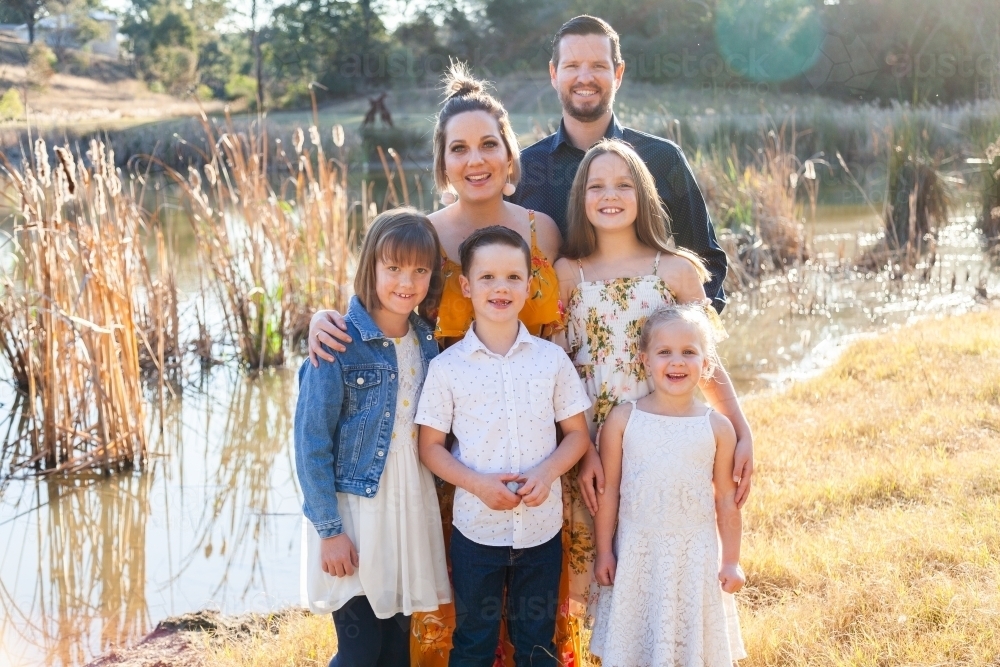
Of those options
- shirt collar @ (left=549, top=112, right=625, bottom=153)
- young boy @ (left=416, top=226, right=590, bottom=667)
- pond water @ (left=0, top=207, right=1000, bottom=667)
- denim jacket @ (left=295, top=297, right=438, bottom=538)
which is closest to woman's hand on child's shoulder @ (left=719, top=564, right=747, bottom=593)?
young boy @ (left=416, top=226, right=590, bottom=667)

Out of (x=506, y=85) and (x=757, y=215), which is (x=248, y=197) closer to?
(x=757, y=215)

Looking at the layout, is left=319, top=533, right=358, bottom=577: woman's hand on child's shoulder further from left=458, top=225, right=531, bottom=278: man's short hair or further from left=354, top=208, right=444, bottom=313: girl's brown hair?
left=458, top=225, right=531, bottom=278: man's short hair

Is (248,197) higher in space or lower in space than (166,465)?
higher

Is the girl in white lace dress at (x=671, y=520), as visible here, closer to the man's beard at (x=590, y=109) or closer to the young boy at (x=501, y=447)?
the young boy at (x=501, y=447)

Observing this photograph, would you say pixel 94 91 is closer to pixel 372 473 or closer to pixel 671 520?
pixel 372 473

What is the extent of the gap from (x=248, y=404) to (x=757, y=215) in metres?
4.83

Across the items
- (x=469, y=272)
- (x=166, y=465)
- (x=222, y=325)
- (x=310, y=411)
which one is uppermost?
(x=469, y=272)

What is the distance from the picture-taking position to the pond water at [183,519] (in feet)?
11.6

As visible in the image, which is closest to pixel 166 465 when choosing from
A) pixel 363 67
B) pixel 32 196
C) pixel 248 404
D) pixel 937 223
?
pixel 248 404

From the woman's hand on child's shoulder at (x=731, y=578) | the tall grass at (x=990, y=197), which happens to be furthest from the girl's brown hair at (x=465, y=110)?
the tall grass at (x=990, y=197)

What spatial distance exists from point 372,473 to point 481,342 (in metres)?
0.39

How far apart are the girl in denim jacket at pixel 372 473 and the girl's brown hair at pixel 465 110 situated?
29cm

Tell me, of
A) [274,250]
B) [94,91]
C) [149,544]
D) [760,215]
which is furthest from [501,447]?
[94,91]

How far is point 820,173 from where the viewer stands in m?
13.2
